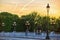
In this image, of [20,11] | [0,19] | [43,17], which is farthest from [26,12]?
[0,19]

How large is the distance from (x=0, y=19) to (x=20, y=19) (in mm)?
376

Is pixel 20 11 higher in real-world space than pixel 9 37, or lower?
higher

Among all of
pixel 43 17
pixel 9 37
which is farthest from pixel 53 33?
pixel 9 37

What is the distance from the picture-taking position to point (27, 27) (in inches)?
112

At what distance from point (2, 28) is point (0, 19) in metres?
0.17

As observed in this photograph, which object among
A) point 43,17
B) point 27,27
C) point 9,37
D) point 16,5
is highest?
point 16,5

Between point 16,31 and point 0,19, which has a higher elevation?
point 0,19

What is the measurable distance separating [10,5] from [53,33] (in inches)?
37.3

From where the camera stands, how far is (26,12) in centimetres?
284

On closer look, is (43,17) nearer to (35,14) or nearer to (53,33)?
(35,14)

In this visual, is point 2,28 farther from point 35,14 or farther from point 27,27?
point 35,14

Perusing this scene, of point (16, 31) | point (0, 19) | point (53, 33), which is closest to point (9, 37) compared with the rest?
point (16, 31)

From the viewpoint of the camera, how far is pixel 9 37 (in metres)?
2.85

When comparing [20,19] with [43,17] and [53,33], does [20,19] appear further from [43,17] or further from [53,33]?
[53,33]
